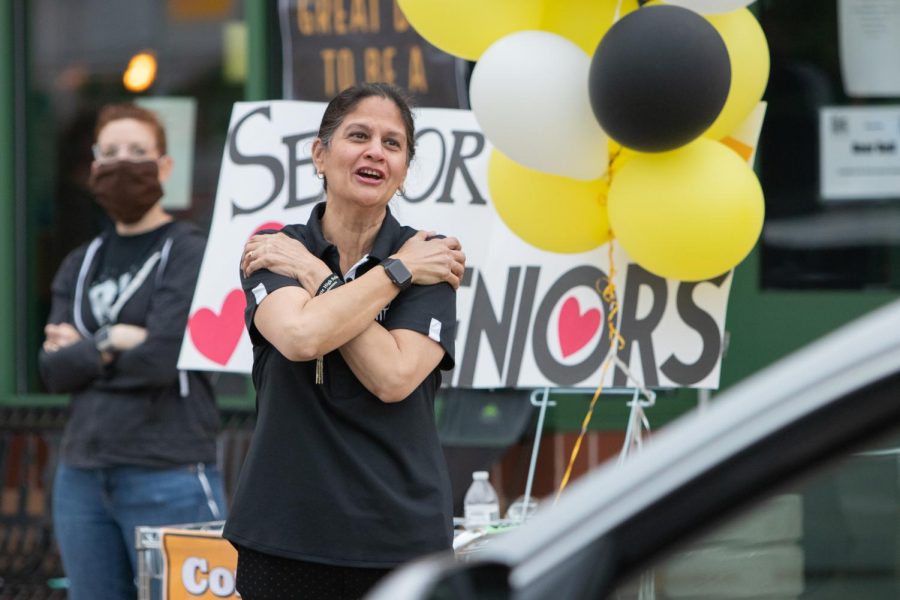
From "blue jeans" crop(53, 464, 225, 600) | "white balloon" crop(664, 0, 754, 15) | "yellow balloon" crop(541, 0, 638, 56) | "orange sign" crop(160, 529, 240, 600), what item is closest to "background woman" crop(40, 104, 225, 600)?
"blue jeans" crop(53, 464, 225, 600)

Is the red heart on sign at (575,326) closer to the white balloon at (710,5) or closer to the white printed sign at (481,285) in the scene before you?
the white printed sign at (481,285)

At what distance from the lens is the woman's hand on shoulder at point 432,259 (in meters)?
3.19

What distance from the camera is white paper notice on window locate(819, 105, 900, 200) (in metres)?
6.02

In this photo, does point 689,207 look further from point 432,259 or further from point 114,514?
point 114,514

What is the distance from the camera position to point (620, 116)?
3.79 metres

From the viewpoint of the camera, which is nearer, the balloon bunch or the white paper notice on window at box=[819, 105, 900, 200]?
the balloon bunch

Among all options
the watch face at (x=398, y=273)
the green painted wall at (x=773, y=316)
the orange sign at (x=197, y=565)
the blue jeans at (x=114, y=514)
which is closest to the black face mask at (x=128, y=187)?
the blue jeans at (x=114, y=514)

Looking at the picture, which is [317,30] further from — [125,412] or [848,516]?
[848,516]

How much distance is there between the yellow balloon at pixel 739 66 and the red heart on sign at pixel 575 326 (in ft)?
2.25

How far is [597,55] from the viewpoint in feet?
12.6

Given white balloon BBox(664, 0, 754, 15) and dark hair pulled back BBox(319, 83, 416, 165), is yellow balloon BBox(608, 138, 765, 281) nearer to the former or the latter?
white balloon BBox(664, 0, 754, 15)

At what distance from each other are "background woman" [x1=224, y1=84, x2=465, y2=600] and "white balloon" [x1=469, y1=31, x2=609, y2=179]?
0.84 meters

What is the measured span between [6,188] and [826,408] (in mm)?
6047

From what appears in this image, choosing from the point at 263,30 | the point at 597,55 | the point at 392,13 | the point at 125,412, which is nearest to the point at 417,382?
the point at 597,55
